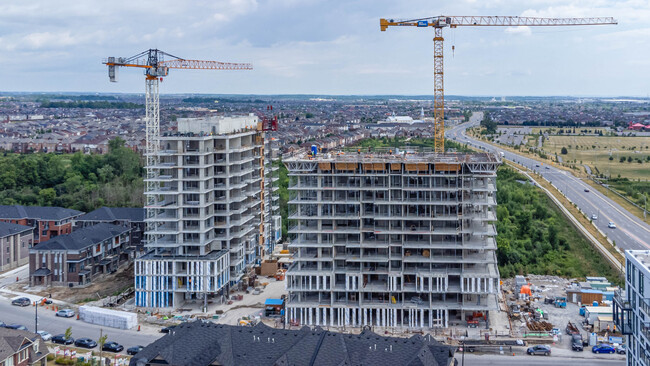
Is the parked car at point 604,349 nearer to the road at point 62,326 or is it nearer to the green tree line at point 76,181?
the road at point 62,326

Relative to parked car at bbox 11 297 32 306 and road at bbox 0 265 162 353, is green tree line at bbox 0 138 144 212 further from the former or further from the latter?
road at bbox 0 265 162 353

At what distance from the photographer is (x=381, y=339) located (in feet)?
130

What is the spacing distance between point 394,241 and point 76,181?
220ft

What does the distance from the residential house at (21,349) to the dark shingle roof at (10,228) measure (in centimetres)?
3305

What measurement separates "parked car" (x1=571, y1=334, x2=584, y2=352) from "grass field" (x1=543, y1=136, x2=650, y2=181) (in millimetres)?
84294

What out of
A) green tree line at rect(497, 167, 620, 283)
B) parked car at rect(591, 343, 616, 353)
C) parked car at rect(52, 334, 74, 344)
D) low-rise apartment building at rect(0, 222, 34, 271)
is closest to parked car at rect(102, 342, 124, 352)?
parked car at rect(52, 334, 74, 344)

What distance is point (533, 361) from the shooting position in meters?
45.4

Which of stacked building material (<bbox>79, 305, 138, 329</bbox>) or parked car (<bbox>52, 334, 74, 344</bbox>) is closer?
parked car (<bbox>52, 334, 74, 344</bbox>)

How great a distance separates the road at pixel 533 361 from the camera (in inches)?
1763

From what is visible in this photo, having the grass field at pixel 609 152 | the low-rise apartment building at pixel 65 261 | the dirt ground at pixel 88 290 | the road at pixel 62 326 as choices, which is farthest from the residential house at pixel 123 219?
the grass field at pixel 609 152

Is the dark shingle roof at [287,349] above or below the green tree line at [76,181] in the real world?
below

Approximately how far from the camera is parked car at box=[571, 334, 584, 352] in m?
47.1

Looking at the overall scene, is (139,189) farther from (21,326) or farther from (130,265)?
(21,326)

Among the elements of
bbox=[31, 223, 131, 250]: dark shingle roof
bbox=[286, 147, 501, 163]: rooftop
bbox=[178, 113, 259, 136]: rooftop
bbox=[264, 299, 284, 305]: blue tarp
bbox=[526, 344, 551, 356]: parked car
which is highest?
bbox=[178, 113, 259, 136]: rooftop
